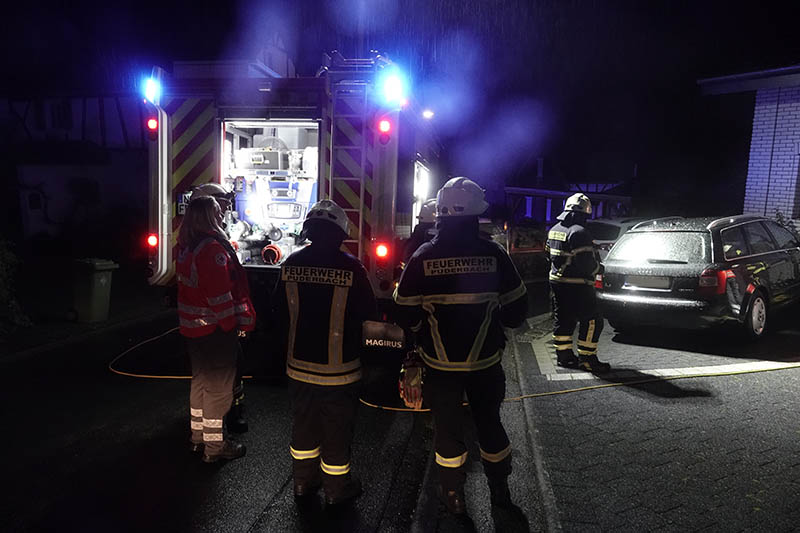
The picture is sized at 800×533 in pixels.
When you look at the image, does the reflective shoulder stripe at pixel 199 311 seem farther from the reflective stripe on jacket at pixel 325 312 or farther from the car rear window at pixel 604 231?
the car rear window at pixel 604 231

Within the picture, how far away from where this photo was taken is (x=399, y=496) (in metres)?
3.23

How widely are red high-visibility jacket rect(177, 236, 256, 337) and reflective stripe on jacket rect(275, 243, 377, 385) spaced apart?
2.04 feet

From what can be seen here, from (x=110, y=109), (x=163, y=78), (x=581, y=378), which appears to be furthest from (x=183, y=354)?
(x=110, y=109)

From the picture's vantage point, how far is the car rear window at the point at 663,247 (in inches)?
254

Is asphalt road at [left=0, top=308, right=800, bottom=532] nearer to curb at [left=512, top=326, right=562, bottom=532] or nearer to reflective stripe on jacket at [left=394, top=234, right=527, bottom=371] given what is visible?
curb at [left=512, top=326, right=562, bottom=532]

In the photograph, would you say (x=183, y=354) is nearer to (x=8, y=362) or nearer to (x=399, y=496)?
(x=8, y=362)

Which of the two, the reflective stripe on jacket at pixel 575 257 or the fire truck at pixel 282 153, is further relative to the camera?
the reflective stripe on jacket at pixel 575 257

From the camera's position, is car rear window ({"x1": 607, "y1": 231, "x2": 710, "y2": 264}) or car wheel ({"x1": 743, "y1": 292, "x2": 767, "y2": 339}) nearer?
car wheel ({"x1": 743, "y1": 292, "x2": 767, "y2": 339})

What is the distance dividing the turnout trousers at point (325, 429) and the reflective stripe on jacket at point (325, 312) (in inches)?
2.8

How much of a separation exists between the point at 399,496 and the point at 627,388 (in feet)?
9.03

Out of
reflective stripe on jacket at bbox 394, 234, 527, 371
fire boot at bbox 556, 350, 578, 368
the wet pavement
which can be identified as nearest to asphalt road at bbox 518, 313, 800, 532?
the wet pavement

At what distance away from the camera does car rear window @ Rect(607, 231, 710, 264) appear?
6.44 metres

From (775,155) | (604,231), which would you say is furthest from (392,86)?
(775,155)

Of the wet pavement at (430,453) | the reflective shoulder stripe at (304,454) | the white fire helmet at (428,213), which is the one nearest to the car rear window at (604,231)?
the wet pavement at (430,453)
